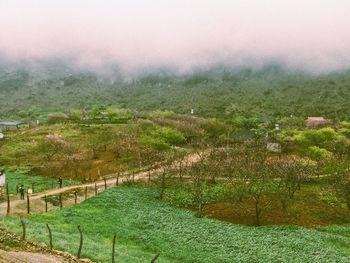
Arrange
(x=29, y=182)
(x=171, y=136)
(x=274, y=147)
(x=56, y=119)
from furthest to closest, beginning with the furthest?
(x=56, y=119)
(x=171, y=136)
(x=274, y=147)
(x=29, y=182)

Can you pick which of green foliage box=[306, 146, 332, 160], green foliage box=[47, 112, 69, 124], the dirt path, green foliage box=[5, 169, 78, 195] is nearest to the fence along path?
green foliage box=[5, 169, 78, 195]

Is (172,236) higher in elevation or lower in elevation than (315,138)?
lower

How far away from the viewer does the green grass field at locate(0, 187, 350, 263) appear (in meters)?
46.7

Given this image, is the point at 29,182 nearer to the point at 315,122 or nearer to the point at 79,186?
the point at 79,186

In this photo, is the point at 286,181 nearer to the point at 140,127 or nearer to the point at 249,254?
the point at 249,254

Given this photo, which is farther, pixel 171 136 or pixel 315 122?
pixel 315 122

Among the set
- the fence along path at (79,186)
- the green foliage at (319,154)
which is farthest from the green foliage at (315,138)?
the fence along path at (79,186)

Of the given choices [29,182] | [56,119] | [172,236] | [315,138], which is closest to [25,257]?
[172,236]

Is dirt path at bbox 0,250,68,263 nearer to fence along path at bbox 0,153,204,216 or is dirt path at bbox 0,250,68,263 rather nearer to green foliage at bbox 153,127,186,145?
fence along path at bbox 0,153,204,216

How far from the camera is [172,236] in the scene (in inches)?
2089

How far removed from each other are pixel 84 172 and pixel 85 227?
143 feet

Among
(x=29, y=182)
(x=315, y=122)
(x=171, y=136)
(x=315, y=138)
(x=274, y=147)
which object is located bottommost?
(x=315, y=122)

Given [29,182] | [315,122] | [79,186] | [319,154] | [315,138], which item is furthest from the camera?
[315,122]

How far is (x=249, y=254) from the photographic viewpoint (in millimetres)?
48438
